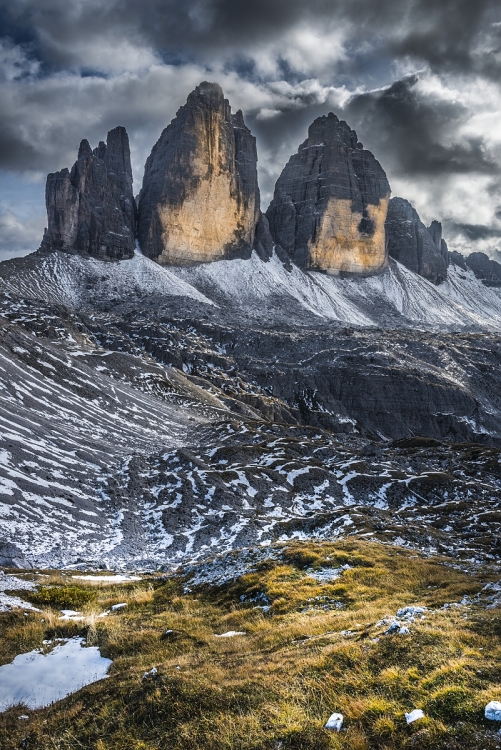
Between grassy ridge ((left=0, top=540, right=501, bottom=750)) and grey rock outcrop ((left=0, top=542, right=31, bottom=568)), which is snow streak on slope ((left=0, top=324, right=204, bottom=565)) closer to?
grey rock outcrop ((left=0, top=542, right=31, bottom=568))

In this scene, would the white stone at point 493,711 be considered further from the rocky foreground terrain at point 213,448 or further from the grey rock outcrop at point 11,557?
the grey rock outcrop at point 11,557

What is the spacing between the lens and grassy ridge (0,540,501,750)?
8492 millimetres

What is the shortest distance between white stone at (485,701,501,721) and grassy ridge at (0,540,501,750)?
0.14 metres

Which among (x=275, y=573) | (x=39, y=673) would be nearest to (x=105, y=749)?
(x=39, y=673)

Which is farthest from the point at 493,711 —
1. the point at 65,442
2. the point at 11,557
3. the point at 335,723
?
the point at 65,442

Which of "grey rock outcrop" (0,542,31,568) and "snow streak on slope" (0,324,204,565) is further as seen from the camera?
"snow streak on slope" (0,324,204,565)

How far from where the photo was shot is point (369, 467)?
69.6 m

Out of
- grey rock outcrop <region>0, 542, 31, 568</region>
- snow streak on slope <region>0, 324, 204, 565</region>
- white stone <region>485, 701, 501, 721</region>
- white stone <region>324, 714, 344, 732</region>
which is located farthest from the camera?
snow streak on slope <region>0, 324, 204, 565</region>

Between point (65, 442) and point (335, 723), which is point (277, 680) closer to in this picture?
point (335, 723)

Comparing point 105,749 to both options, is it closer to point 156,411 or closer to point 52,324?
point 156,411

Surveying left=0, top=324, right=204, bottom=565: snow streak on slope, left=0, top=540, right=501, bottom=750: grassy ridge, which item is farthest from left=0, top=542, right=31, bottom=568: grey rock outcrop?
left=0, top=540, right=501, bottom=750: grassy ridge

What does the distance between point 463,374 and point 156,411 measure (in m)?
119

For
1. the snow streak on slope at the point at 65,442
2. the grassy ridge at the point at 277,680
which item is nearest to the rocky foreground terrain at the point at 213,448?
the snow streak on slope at the point at 65,442

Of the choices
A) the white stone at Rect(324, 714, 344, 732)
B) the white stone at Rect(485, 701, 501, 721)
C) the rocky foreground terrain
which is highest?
the white stone at Rect(485, 701, 501, 721)
